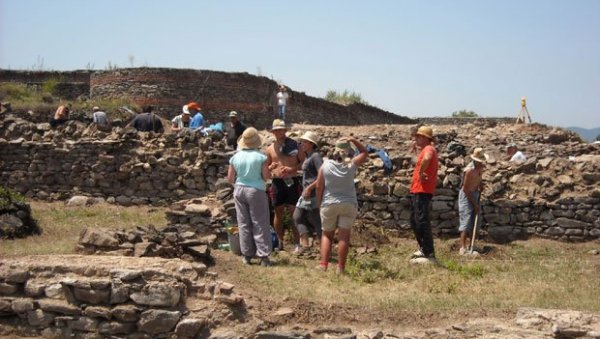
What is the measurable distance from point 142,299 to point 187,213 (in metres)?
4.14

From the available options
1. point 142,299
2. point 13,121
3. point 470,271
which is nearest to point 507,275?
point 470,271

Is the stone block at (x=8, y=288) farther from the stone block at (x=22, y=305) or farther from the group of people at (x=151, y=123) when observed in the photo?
the group of people at (x=151, y=123)

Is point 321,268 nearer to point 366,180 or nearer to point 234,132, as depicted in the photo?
point 366,180

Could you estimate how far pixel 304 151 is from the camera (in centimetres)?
917

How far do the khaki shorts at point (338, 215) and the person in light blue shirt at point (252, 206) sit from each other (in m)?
0.74

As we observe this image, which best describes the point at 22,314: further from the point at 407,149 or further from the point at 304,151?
the point at 407,149

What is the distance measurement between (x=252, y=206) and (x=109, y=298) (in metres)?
2.31

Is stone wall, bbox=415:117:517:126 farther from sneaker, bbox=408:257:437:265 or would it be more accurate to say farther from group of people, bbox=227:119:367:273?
group of people, bbox=227:119:367:273

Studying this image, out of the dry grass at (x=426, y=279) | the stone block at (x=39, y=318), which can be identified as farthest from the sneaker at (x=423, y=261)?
the stone block at (x=39, y=318)

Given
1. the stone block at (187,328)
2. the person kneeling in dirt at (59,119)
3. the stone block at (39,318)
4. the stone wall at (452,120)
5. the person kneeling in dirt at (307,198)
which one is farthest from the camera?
the stone wall at (452,120)

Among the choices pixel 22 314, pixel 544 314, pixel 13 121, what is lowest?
pixel 22 314

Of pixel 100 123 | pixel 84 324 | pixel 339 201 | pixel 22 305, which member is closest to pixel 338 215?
pixel 339 201

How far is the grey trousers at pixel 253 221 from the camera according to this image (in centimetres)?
810

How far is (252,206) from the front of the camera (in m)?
8.13
